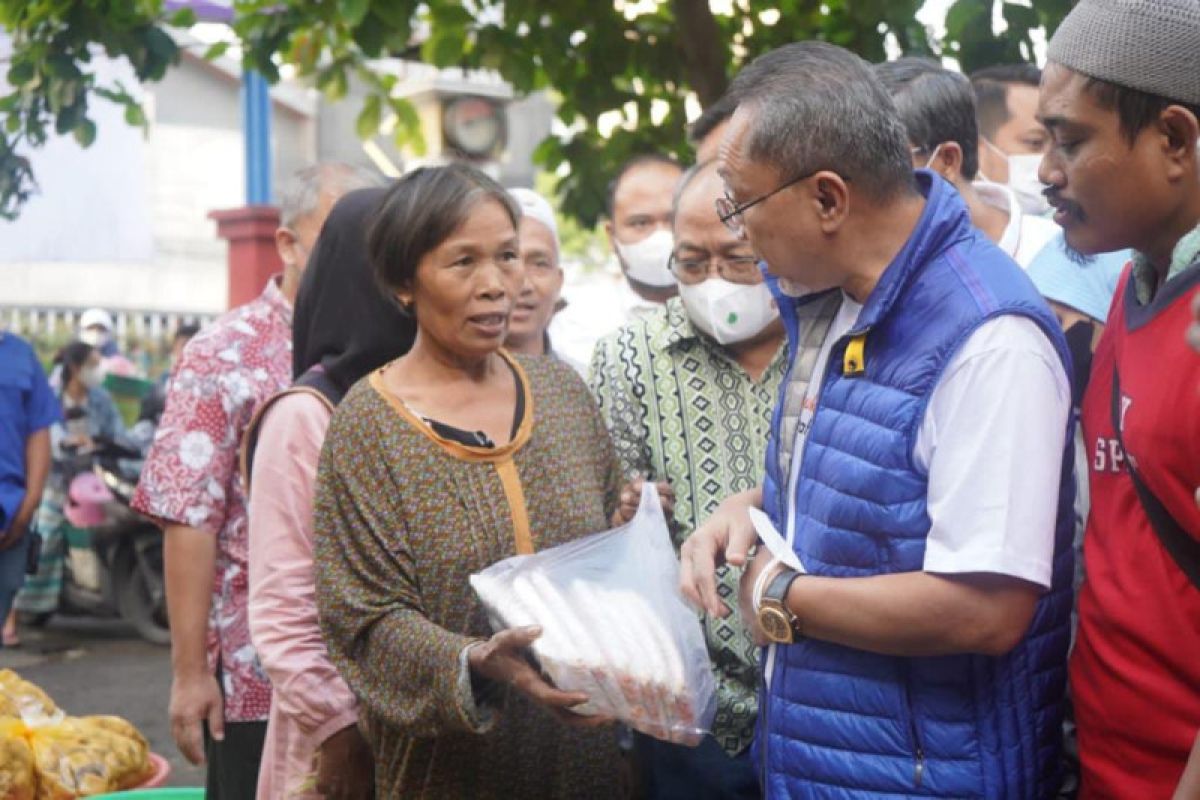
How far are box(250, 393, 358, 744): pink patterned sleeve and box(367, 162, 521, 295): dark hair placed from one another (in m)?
0.38

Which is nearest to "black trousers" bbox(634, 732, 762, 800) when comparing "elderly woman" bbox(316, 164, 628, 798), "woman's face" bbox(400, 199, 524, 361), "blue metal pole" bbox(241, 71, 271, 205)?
"elderly woman" bbox(316, 164, 628, 798)

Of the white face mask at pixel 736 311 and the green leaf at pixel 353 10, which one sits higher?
the green leaf at pixel 353 10

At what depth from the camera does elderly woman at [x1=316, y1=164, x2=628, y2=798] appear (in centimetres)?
259

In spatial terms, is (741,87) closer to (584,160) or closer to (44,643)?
(584,160)

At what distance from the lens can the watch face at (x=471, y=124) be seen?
8.88 meters

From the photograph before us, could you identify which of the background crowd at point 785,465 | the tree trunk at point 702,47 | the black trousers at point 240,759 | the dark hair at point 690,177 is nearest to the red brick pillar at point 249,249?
the tree trunk at point 702,47

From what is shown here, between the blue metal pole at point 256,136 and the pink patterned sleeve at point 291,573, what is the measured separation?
9148 millimetres

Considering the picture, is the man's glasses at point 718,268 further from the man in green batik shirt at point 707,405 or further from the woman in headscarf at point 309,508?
the woman in headscarf at point 309,508

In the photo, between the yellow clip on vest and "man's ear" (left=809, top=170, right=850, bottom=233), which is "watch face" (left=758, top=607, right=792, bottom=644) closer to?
→ the yellow clip on vest

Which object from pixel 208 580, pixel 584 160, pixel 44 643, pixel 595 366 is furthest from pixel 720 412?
pixel 44 643

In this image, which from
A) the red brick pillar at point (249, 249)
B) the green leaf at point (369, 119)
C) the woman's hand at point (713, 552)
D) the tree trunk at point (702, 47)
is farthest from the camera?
the red brick pillar at point (249, 249)

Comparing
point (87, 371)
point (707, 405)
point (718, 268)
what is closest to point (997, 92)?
point (718, 268)

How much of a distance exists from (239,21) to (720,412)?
156 inches

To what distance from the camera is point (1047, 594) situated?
89.5 inches
